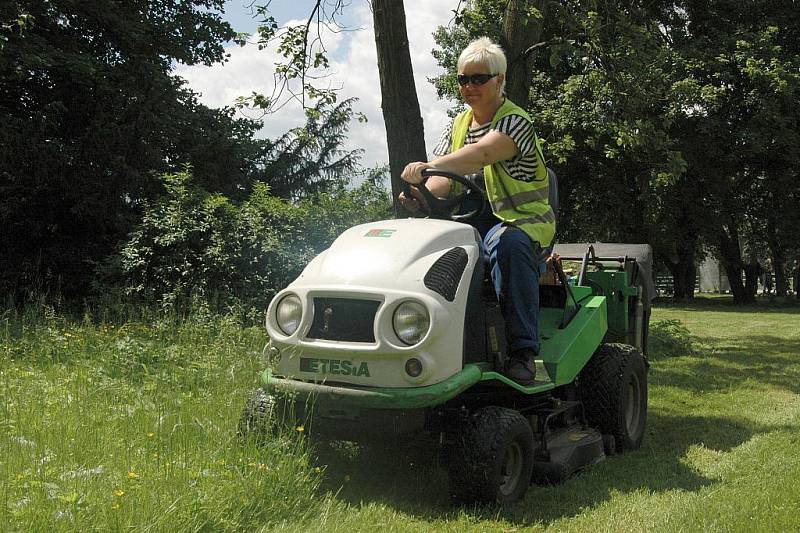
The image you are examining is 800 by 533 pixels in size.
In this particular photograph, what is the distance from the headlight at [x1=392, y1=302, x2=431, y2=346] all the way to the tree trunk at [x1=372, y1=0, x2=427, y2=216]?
4.63 meters

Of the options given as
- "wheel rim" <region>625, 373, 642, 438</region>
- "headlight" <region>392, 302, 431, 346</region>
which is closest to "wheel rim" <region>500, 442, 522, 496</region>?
"headlight" <region>392, 302, 431, 346</region>

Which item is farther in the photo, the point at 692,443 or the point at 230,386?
the point at 692,443

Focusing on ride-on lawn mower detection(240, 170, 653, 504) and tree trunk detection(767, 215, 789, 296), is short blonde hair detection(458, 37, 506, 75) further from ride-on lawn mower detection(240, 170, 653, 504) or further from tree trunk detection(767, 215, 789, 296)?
tree trunk detection(767, 215, 789, 296)

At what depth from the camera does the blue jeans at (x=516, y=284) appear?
4.16m

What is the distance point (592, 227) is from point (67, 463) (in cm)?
2608

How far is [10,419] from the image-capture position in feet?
14.1

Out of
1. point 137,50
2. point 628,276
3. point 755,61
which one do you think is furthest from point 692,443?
point 755,61

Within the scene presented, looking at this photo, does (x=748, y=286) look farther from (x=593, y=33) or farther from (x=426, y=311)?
(x=426, y=311)

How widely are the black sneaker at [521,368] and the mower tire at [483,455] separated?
192 mm

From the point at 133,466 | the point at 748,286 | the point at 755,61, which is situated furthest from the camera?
the point at 748,286

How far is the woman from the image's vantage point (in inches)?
165

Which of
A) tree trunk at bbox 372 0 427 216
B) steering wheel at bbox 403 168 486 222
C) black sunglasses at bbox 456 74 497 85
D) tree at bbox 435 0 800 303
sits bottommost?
Result: steering wheel at bbox 403 168 486 222

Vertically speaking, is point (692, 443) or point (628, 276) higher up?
point (628, 276)

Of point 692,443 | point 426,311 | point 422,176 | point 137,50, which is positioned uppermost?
point 137,50
